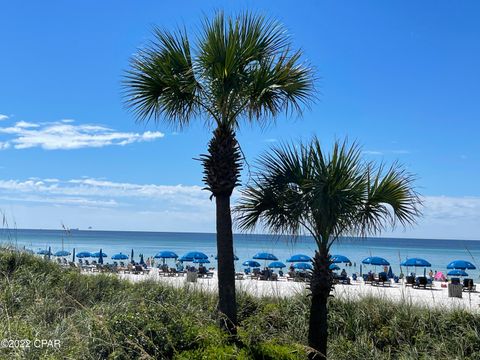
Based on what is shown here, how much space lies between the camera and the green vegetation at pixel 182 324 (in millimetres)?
5215

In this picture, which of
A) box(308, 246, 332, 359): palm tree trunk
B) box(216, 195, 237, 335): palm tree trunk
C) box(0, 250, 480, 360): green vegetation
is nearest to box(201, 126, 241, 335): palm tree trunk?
box(216, 195, 237, 335): palm tree trunk

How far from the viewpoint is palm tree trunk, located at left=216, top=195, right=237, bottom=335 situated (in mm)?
8422

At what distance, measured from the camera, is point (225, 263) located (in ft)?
28.0

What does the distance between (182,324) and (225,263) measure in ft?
8.25

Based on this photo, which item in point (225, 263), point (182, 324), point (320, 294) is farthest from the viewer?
point (320, 294)

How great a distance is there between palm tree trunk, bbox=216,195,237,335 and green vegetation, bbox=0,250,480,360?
404mm

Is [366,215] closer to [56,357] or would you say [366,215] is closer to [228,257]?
[228,257]

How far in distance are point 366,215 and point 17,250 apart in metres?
9.31

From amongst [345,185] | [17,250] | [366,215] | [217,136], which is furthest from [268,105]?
[17,250]

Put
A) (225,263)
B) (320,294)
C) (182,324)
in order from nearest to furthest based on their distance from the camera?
(182,324)
(225,263)
(320,294)

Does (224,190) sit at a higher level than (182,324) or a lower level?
higher

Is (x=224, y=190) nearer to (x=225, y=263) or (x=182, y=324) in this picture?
(x=225, y=263)

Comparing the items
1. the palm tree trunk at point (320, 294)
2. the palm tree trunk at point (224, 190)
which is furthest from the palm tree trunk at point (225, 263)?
the palm tree trunk at point (320, 294)

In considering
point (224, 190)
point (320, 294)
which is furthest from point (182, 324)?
point (320, 294)
